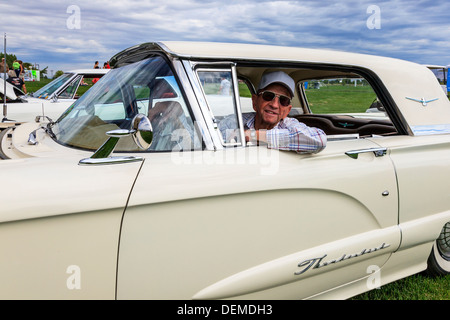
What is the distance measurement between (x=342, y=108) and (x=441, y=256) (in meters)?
1.75

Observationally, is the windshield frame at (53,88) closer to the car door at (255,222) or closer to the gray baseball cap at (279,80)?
the gray baseball cap at (279,80)

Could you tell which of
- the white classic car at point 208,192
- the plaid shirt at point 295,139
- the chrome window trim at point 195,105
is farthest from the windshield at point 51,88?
the plaid shirt at point 295,139

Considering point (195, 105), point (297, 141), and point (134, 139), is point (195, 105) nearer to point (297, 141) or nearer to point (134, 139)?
point (134, 139)

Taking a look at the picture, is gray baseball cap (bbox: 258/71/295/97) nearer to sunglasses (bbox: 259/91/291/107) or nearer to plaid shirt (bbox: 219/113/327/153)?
sunglasses (bbox: 259/91/291/107)

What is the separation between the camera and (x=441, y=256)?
9.04ft

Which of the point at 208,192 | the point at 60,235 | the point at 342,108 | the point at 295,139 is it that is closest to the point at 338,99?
the point at 342,108

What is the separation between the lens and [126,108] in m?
2.09

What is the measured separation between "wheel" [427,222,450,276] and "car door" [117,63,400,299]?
0.73m

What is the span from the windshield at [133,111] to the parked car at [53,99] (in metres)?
4.82

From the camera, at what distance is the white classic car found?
54.4 inches

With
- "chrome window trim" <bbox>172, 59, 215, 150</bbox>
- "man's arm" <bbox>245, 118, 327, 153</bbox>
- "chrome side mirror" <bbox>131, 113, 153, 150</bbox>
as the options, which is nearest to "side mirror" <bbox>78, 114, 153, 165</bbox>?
"chrome side mirror" <bbox>131, 113, 153, 150</bbox>

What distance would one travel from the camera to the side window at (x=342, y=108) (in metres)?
3.04
